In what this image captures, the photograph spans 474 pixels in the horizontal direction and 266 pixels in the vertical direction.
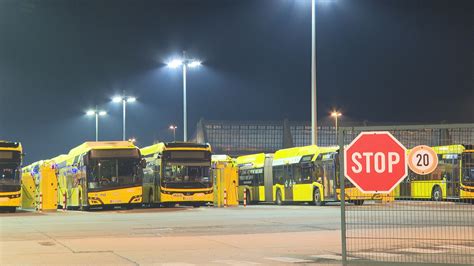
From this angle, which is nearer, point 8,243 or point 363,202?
point 363,202

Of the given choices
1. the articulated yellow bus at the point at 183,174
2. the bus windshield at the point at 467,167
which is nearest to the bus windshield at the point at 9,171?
the articulated yellow bus at the point at 183,174

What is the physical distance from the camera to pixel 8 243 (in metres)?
15.1

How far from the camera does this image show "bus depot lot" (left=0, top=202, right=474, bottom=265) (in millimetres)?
12148

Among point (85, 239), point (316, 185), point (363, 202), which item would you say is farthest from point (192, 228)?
point (316, 185)

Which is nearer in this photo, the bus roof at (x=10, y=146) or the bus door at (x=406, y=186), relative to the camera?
the bus door at (x=406, y=186)

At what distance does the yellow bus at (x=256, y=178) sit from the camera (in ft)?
140

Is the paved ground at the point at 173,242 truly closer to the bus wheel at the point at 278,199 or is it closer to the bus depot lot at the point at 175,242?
the bus depot lot at the point at 175,242

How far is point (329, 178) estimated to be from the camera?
3522 centimetres

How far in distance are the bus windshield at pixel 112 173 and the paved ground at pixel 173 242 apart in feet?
33.0

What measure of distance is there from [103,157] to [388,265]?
23586 millimetres

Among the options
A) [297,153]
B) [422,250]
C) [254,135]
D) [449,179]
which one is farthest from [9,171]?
[254,135]

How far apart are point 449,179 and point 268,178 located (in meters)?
33.0

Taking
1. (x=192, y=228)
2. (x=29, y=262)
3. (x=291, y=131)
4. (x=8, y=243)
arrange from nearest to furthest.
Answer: (x=29, y=262), (x=8, y=243), (x=192, y=228), (x=291, y=131)

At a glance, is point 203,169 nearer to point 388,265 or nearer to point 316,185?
point 316,185
